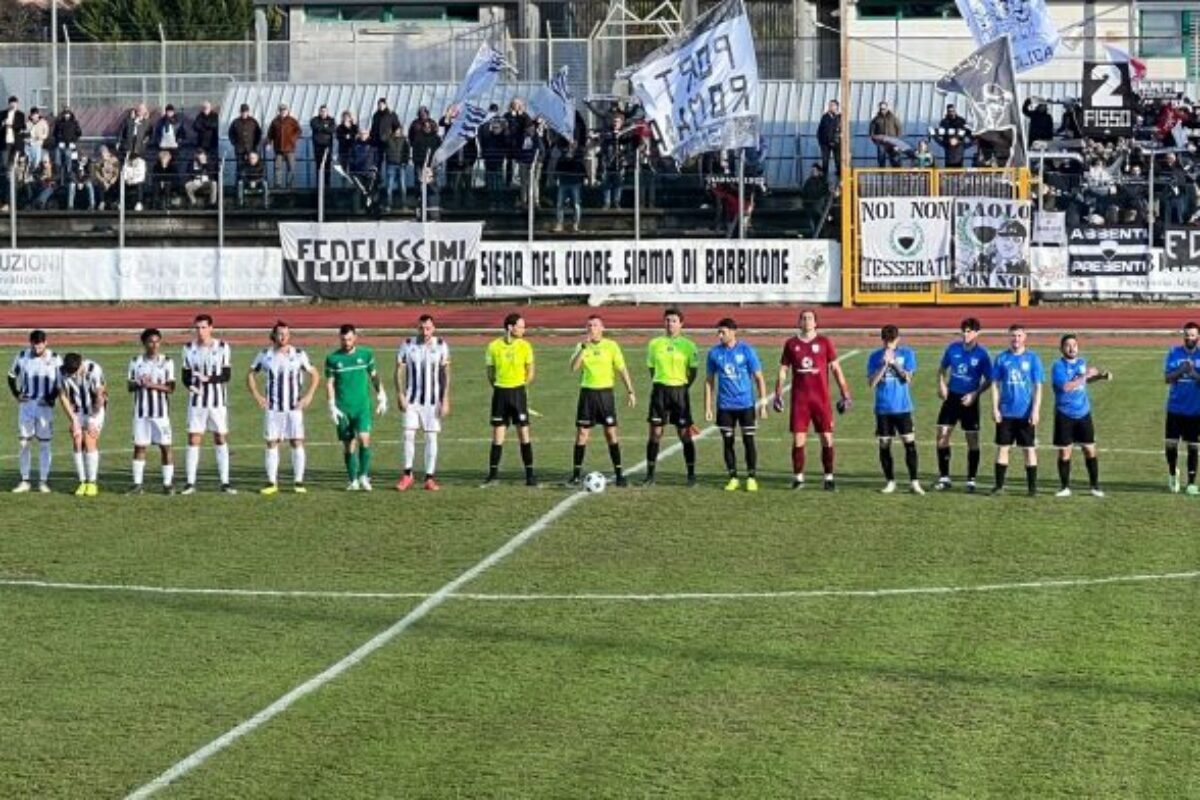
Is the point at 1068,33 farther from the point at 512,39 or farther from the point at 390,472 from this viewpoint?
the point at 390,472

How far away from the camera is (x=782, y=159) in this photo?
5847 centimetres

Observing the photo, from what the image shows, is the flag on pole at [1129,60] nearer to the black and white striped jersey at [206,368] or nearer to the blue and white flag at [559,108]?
the blue and white flag at [559,108]

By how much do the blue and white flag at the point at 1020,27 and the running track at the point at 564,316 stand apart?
5.68m

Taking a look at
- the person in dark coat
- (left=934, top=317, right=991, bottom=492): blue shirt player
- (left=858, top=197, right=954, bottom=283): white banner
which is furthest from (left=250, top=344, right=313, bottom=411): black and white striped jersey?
the person in dark coat

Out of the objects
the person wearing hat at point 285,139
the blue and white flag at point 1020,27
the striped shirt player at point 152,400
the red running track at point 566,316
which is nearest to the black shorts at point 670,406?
the striped shirt player at point 152,400

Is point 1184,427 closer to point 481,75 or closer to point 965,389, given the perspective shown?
point 965,389

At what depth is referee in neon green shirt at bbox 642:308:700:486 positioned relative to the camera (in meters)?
28.1

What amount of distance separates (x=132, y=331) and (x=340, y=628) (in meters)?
30.3

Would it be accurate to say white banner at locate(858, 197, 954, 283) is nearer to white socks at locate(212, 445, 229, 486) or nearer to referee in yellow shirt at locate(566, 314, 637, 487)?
referee in yellow shirt at locate(566, 314, 637, 487)

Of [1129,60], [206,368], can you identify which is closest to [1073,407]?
[206,368]

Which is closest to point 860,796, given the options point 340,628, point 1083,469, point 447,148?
point 340,628

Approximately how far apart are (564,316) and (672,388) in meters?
22.4

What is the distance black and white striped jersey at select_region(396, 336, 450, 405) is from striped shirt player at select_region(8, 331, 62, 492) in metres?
4.13

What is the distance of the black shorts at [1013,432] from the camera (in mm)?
27047
